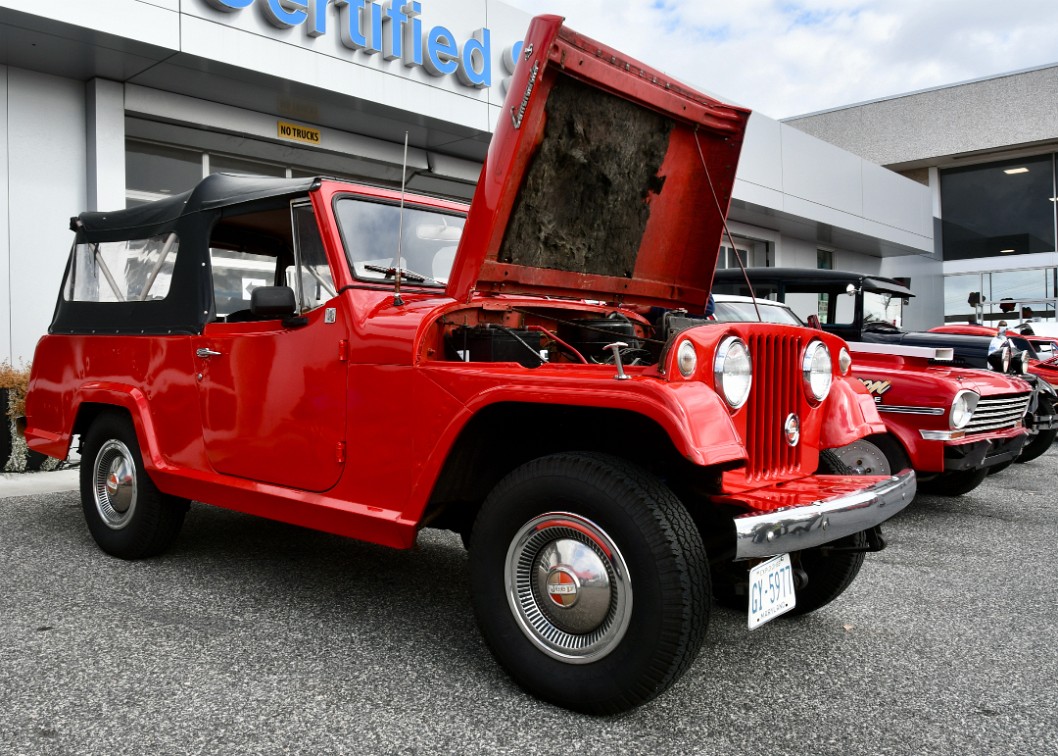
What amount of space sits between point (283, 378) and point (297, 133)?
704 centimetres

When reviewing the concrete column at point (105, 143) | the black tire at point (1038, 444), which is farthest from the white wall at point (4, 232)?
the black tire at point (1038, 444)

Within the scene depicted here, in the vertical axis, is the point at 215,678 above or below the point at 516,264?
below

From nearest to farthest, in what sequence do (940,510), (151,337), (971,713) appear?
1. (971,713)
2. (151,337)
3. (940,510)

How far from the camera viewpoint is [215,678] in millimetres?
2607

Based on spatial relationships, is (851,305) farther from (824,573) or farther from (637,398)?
(637,398)

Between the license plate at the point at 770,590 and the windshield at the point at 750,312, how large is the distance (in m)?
4.04

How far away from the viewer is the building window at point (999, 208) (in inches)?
848

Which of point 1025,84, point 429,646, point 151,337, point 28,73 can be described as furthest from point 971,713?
point 1025,84

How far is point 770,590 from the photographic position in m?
2.45

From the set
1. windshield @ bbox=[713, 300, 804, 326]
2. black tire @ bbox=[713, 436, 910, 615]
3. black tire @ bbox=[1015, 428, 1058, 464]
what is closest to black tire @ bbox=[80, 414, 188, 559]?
black tire @ bbox=[713, 436, 910, 615]

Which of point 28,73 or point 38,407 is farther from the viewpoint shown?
point 28,73

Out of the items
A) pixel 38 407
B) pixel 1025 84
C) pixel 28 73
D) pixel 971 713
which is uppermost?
pixel 1025 84

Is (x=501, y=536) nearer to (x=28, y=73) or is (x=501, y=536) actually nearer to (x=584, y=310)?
(x=584, y=310)

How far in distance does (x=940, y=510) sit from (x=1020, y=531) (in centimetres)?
75
